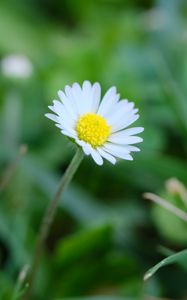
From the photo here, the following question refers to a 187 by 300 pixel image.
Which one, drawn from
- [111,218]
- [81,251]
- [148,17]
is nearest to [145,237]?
[111,218]

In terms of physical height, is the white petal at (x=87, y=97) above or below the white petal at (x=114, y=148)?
above

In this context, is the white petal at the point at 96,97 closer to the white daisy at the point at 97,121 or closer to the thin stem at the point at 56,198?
the white daisy at the point at 97,121

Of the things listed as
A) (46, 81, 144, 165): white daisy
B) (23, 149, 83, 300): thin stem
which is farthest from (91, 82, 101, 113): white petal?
(23, 149, 83, 300): thin stem

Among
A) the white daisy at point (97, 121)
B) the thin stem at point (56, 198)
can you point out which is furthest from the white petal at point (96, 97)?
the thin stem at point (56, 198)

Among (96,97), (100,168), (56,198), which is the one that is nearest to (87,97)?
(96,97)

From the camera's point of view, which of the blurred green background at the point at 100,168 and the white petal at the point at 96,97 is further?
the blurred green background at the point at 100,168

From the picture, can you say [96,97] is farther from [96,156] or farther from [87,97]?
[96,156]

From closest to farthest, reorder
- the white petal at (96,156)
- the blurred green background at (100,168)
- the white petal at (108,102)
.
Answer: the white petal at (96,156), the white petal at (108,102), the blurred green background at (100,168)
